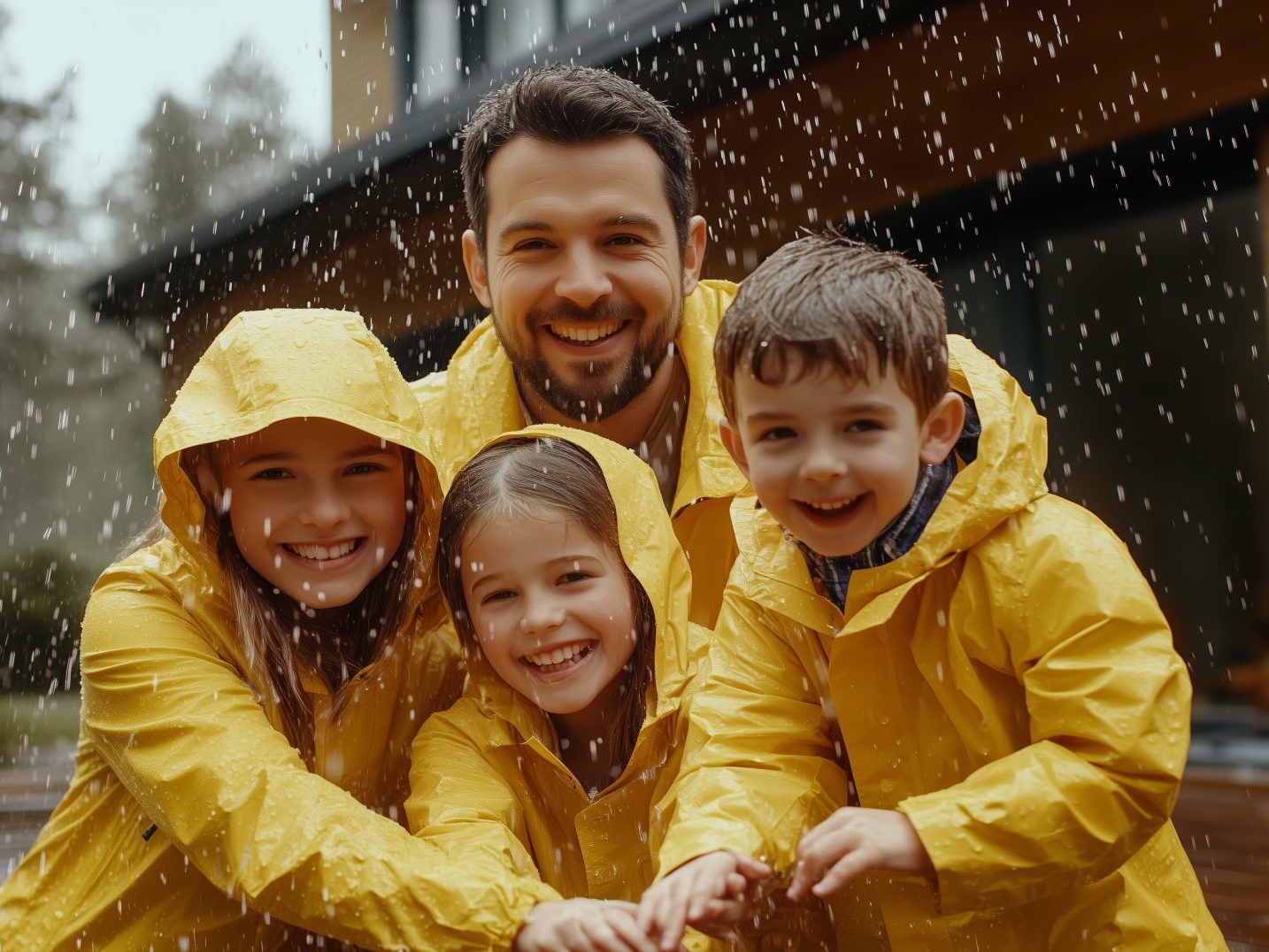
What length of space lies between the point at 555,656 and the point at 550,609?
0.10 metres

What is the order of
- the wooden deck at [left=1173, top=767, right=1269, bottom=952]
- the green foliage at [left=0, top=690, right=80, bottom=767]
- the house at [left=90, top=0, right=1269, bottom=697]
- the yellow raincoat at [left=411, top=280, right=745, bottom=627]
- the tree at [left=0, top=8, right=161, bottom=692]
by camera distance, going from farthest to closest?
the tree at [left=0, top=8, right=161, bottom=692], the green foliage at [left=0, top=690, right=80, bottom=767], the house at [left=90, top=0, right=1269, bottom=697], the wooden deck at [left=1173, top=767, right=1269, bottom=952], the yellow raincoat at [left=411, top=280, right=745, bottom=627]

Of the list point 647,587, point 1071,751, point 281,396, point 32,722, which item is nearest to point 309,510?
point 281,396

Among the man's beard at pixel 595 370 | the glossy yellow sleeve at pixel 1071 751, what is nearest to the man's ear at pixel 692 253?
the man's beard at pixel 595 370

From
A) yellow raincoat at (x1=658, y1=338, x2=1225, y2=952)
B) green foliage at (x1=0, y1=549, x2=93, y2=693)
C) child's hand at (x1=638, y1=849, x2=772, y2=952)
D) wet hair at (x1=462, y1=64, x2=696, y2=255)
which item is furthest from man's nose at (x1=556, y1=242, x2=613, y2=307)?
green foliage at (x1=0, y1=549, x2=93, y2=693)

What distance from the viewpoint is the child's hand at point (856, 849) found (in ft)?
6.75

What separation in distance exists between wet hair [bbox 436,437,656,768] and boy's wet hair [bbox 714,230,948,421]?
2.08ft

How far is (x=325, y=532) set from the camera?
2885 mm

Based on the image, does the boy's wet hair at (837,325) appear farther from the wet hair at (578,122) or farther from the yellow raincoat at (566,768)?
the wet hair at (578,122)

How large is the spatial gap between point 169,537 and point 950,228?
5.02 metres

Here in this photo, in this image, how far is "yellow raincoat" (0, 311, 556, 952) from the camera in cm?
243

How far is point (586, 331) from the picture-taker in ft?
12.1

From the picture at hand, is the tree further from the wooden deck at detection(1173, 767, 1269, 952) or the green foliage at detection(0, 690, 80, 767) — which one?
the wooden deck at detection(1173, 767, 1269, 952)

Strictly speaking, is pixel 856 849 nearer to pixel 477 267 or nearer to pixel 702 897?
pixel 702 897

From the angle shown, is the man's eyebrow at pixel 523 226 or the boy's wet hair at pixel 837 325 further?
the man's eyebrow at pixel 523 226
